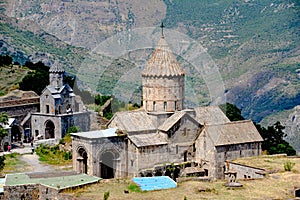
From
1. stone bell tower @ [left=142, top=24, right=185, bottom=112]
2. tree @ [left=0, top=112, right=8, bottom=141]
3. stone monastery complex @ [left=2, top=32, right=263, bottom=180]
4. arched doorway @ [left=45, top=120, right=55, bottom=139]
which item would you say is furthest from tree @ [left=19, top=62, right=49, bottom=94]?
stone bell tower @ [left=142, top=24, right=185, bottom=112]

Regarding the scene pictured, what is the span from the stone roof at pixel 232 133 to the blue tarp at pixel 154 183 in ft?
18.7

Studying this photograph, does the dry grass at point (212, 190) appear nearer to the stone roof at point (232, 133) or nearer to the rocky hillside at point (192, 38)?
the stone roof at point (232, 133)

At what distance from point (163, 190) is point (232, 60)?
7339 centimetres

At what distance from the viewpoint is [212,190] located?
30.2m

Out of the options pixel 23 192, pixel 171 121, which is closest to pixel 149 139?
pixel 171 121

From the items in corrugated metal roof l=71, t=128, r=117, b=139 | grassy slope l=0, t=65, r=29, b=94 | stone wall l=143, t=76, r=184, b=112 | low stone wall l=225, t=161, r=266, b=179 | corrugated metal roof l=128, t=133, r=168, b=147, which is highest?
grassy slope l=0, t=65, r=29, b=94

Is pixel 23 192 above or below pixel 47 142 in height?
below

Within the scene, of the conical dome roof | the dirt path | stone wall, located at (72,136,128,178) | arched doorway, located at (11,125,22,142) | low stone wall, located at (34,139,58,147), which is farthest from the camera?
arched doorway, located at (11,125,22,142)

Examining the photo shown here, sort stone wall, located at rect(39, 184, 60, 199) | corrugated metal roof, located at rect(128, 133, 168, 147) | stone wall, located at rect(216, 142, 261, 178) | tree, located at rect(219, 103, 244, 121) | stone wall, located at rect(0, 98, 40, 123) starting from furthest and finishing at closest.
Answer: tree, located at rect(219, 103, 244, 121) < stone wall, located at rect(0, 98, 40, 123) < stone wall, located at rect(216, 142, 261, 178) < corrugated metal roof, located at rect(128, 133, 168, 147) < stone wall, located at rect(39, 184, 60, 199)

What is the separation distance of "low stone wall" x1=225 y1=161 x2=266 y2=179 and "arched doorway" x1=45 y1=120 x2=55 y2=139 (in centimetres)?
1689

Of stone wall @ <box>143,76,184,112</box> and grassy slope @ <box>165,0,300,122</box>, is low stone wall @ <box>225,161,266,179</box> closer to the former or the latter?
stone wall @ <box>143,76,184,112</box>

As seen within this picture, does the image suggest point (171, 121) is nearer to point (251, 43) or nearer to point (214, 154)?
point (214, 154)

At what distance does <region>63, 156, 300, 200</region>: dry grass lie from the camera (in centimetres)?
2908

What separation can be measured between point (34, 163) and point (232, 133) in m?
13.8
